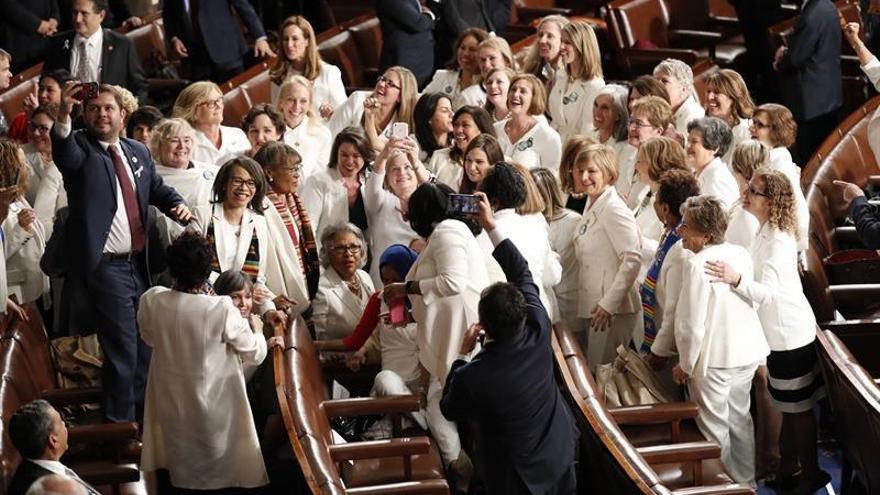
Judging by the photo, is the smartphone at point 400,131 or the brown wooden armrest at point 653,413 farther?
the smartphone at point 400,131

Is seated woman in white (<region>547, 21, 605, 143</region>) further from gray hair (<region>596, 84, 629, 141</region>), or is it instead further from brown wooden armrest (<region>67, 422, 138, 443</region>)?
brown wooden armrest (<region>67, 422, 138, 443</region>)

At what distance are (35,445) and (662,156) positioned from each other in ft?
9.37

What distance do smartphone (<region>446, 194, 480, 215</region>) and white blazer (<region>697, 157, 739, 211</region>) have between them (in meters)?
1.41

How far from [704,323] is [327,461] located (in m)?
1.53

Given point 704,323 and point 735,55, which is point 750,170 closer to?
point 704,323

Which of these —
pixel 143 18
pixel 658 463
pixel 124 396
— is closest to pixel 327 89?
pixel 143 18

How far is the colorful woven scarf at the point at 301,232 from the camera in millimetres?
6664

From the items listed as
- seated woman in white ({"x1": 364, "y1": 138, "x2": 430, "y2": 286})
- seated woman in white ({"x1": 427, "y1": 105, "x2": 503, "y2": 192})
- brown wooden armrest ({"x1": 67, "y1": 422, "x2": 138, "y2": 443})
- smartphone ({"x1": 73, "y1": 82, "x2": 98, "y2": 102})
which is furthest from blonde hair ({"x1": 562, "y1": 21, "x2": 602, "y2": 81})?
brown wooden armrest ({"x1": 67, "y1": 422, "x2": 138, "y2": 443})

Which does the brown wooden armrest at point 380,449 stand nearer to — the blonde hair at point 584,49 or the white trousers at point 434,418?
the white trousers at point 434,418

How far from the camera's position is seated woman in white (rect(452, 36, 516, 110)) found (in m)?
8.21

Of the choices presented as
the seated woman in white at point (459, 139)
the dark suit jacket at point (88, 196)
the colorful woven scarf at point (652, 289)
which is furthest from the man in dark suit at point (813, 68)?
the dark suit jacket at point (88, 196)

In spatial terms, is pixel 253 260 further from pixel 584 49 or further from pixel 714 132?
pixel 584 49

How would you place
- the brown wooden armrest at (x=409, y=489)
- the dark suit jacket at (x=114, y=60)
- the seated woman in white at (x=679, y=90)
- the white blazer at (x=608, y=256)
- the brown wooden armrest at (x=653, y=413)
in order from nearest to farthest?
the brown wooden armrest at (x=409, y=489)
the brown wooden armrest at (x=653, y=413)
the white blazer at (x=608, y=256)
the seated woman in white at (x=679, y=90)
the dark suit jacket at (x=114, y=60)

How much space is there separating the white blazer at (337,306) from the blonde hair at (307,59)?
7.41 ft
